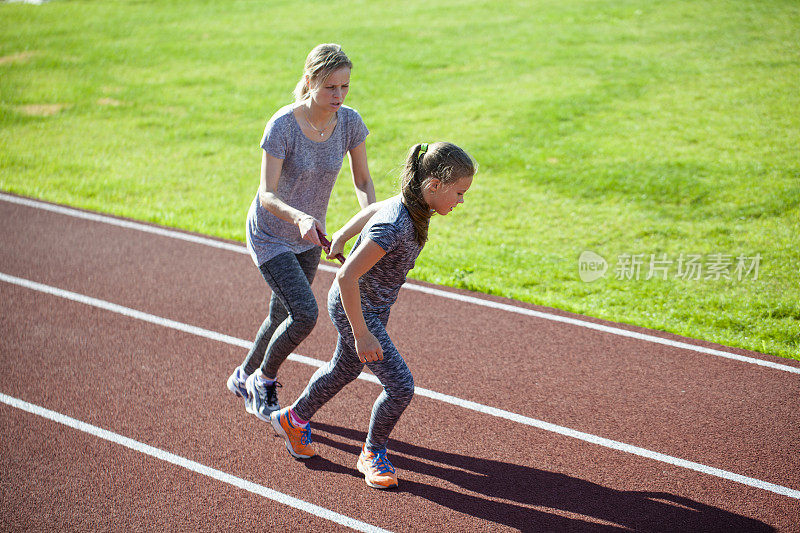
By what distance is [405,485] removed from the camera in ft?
14.9

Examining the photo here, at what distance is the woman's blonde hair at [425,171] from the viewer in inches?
148

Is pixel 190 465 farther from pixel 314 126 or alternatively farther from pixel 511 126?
pixel 511 126

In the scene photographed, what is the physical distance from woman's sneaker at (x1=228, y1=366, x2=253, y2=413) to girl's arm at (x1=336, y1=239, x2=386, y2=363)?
179cm

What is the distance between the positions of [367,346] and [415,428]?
1541 millimetres

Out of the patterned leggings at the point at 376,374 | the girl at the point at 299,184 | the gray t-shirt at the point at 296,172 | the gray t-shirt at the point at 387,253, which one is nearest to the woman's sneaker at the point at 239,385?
the girl at the point at 299,184

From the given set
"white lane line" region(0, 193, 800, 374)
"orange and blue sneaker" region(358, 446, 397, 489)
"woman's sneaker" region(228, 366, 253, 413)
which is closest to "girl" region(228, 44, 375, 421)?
"woman's sneaker" region(228, 366, 253, 413)

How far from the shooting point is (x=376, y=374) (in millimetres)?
4168

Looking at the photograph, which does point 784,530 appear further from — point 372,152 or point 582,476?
point 372,152

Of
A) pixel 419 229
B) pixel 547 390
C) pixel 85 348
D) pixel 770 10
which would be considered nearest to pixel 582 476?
pixel 547 390

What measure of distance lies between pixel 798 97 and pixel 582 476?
38.8 ft

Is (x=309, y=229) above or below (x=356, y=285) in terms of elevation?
above

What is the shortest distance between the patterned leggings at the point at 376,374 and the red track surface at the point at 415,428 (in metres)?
0.46

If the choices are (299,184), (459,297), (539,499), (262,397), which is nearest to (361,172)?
(299,184)

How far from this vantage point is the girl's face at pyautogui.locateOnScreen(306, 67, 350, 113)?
4.29m
